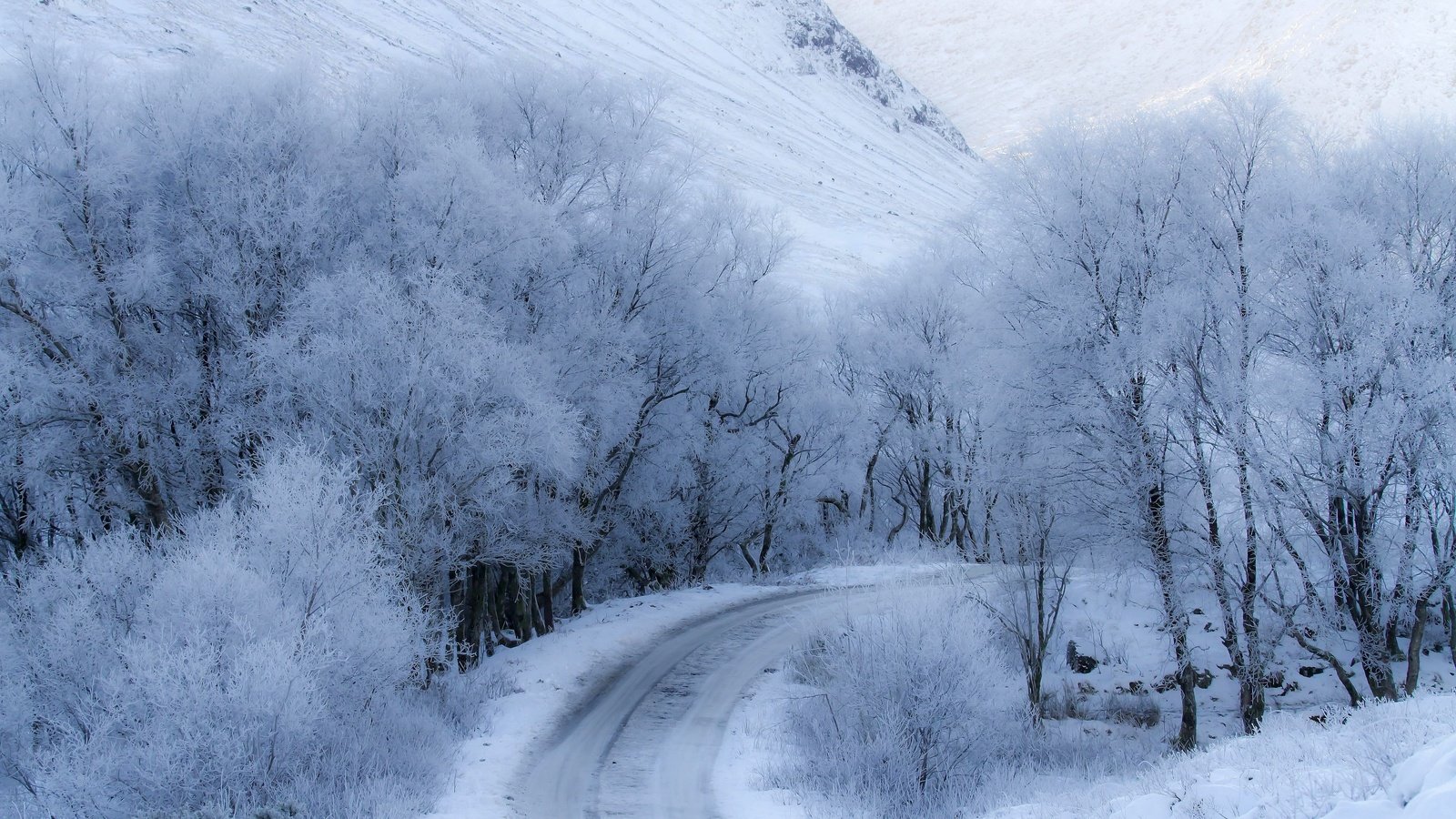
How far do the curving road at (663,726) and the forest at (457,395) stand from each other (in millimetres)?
1692

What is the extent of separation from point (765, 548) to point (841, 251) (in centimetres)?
3580

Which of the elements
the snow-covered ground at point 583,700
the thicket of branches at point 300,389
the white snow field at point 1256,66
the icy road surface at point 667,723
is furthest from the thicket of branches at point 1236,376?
the thicket of branches at point 300,389

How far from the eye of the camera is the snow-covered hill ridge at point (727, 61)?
51.0 meters

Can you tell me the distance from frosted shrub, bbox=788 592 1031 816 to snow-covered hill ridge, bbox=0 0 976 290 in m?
18.0

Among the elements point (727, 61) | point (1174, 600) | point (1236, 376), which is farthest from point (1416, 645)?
point (727, 61)

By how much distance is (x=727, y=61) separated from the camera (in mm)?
115938

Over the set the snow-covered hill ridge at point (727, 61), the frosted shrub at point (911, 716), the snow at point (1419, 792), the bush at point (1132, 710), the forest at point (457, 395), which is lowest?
the bush at point (1132, 710)

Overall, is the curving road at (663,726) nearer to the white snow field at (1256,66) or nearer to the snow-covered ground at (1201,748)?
the snow-covered ground at (1201,748)

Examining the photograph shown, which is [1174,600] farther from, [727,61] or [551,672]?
[727,61]

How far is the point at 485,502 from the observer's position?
1614cm

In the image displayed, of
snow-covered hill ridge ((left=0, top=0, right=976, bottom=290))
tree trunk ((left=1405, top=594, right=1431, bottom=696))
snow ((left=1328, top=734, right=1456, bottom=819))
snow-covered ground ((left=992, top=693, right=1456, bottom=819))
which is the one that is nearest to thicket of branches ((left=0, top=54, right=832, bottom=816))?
snow-covered hill ridge ((left=0, top=0, right=976, bottom=290))

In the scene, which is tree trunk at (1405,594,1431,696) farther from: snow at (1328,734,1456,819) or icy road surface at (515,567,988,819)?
snow at (1328,734,1456,819)

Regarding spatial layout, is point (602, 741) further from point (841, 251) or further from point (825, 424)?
point (841, 251)

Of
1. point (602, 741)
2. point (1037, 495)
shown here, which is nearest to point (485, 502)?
point (602, 741)
